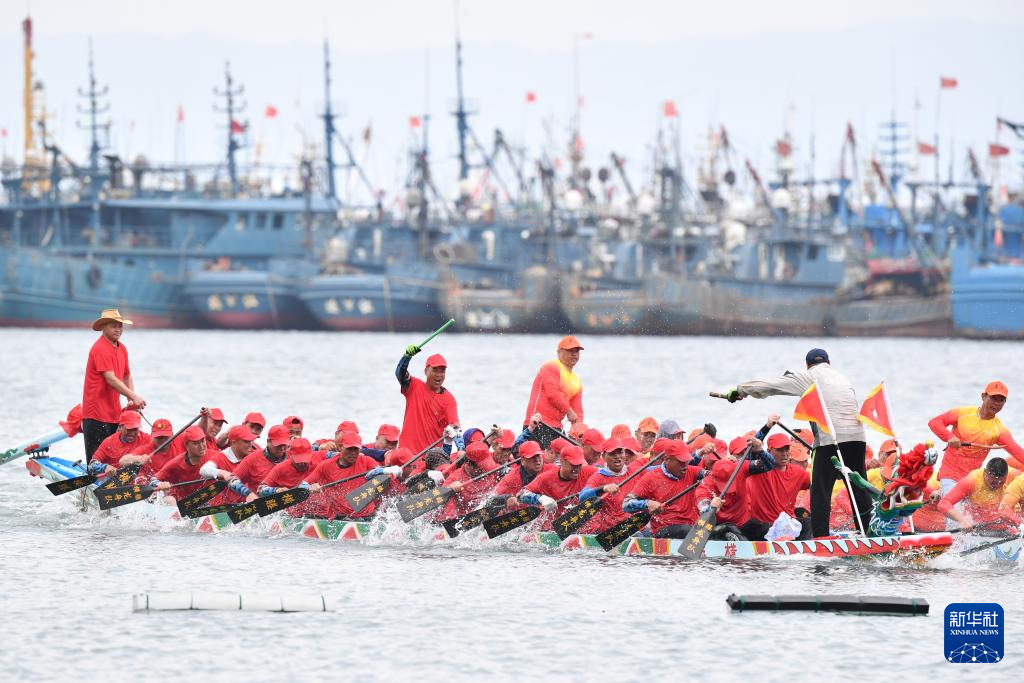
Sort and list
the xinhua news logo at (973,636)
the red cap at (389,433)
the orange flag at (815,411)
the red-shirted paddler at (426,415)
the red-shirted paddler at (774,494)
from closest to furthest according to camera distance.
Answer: the xinhua news logo at (973,636), the orange flag at (815,411), the red-shirted paddler at (774,494), the red-shirted paddler at (426,415), the red cap at (389,433)

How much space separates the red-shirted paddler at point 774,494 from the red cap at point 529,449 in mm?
2657

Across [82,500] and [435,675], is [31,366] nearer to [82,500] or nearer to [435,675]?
[82,500]

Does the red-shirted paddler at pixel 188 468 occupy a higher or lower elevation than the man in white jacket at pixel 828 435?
lower

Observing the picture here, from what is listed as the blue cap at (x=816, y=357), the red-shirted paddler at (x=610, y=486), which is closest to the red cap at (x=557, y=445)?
the red-shirted paddler at (x=610, y=486)

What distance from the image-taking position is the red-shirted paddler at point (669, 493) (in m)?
21.2

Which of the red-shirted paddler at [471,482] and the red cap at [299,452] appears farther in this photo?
the red cap at [299,452]

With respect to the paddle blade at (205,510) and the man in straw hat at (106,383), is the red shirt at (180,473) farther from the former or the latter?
the man in straw hat at (106,383)

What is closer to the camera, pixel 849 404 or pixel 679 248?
pixel 849 404

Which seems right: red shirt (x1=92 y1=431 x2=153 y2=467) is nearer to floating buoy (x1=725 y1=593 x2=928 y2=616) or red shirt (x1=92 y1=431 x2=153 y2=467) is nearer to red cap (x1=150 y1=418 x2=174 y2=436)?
red cap (x1=150 y1=418 x2=174 y2=436)

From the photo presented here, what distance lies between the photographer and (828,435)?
789 inches

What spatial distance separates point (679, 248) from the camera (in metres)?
116

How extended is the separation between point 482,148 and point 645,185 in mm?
12288

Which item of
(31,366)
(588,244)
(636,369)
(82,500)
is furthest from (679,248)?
(82,500)

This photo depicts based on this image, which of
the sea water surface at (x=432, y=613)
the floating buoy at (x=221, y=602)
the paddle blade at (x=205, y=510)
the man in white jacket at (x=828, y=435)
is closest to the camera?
the sea water surface at (x=432, y=613)
